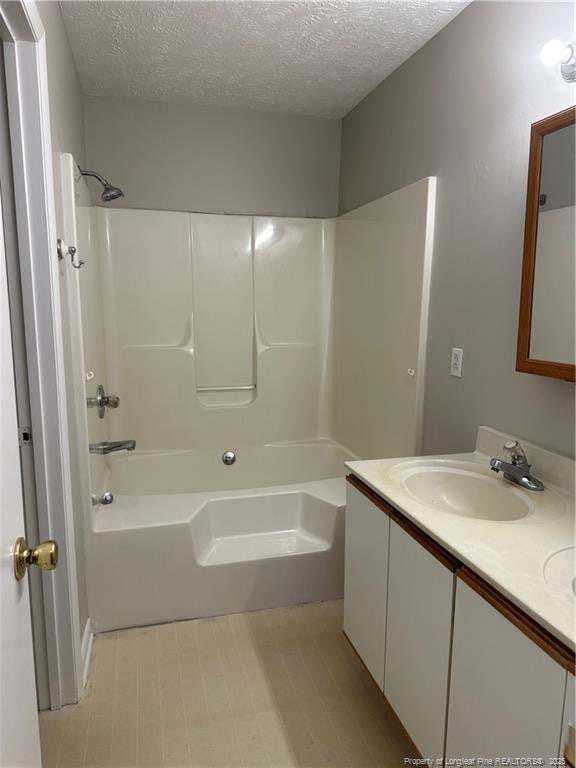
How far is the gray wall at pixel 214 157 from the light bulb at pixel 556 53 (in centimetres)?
184

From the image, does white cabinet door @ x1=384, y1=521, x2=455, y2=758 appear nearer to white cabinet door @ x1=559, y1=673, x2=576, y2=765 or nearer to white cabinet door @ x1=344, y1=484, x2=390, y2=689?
white cabinet door @ x1=344, y1=484, x2=390, y2=689

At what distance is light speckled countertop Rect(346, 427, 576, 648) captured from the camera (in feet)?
3.13

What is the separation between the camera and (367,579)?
1664 mm

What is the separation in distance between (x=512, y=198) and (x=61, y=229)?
155cm

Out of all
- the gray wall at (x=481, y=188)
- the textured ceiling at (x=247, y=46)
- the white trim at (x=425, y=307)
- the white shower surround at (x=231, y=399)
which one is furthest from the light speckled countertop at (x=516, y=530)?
the textured ceiling at (x=247, y=46)

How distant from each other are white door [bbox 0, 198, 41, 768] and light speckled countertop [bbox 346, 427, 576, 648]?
0.90m

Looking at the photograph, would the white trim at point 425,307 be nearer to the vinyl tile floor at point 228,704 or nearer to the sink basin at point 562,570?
the vinyl tile floor at point 228,704

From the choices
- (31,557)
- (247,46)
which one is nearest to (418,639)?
(31,557)

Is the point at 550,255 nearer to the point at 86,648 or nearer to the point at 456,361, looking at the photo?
the point at 456,361

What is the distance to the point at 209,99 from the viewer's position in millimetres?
2756

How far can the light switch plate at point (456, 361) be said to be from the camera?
6.49 ft

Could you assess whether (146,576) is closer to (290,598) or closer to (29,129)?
(290,598)

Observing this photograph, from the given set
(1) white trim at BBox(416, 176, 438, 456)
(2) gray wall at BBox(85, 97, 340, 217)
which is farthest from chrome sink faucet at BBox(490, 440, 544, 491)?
(2) gray wall at BBox(85, 97, 340, 217)

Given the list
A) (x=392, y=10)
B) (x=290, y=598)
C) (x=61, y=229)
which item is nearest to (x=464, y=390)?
(x=290, y=598)
